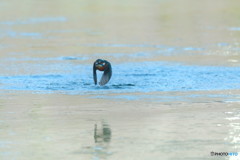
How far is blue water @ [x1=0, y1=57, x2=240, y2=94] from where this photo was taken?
1089 cm

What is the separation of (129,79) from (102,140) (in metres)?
4.57

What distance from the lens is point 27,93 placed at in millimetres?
10453

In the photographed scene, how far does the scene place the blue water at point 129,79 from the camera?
10891mm

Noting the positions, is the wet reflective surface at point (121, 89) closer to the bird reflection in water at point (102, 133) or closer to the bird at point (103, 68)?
the bird reflection in water at point (102, 133)

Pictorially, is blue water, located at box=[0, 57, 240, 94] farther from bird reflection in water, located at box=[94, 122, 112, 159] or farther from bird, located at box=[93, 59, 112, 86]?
bird reflection in water, located at box=[94, 122, 112, 159]

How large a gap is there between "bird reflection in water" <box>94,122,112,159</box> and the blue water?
104 inches

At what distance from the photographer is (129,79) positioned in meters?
11.9

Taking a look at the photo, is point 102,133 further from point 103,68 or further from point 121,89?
point 103,68

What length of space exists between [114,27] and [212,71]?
860 centimetres

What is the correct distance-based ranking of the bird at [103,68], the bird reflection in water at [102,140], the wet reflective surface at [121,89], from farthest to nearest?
the bird at [103,68] → the wet reflective surface at [121,89] → the bird reflection in water at [102,140]

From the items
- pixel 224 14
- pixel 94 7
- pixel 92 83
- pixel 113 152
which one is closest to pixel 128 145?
pixel 113 152

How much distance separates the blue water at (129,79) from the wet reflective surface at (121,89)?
0.05 feet

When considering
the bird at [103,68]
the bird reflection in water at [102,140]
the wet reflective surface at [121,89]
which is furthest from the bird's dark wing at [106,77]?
the bird reflection in water at [102,140]

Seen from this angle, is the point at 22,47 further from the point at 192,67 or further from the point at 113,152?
the point at 113,152
